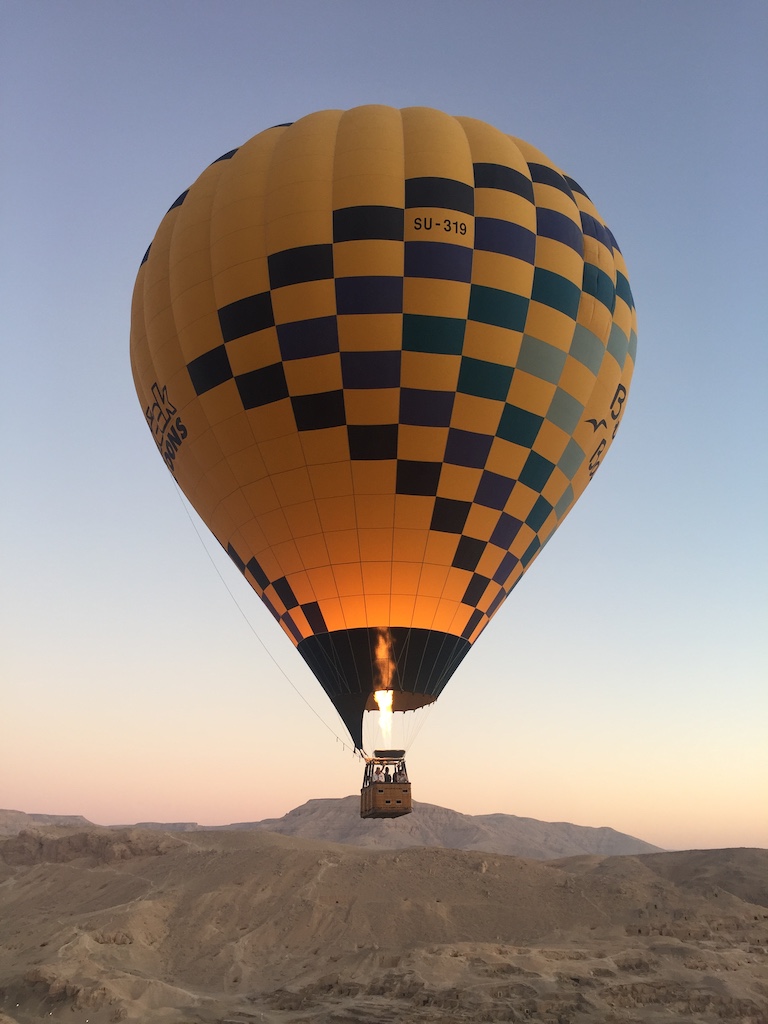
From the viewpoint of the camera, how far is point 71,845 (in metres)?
45.7

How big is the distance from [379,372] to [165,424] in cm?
616

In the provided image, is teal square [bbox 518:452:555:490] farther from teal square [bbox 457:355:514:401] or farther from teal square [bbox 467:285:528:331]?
teal square [bbox 467:285:528:331]

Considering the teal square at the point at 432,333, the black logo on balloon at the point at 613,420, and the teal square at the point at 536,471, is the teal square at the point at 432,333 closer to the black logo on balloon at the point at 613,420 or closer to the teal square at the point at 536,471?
the teal square at the point at 536,471

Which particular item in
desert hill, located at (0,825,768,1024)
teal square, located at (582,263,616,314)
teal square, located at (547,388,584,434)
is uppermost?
teal square, located at (582,263,616,314)

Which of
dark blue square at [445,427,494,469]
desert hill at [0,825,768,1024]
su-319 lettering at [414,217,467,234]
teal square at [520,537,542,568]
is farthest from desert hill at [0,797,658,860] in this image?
su-319 lettering at [414,217,467,234]

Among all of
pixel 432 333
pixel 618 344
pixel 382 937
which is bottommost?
pixel 382 937

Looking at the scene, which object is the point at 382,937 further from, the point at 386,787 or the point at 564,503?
the point at 564,503

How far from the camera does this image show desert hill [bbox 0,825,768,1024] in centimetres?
1917

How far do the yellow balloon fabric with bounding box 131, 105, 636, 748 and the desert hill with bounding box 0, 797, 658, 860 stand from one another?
5625 centimetres

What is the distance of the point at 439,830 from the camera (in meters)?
81.3

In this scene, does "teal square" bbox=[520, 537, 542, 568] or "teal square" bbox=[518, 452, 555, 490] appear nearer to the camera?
"teal square" bbox=[518, 452, 555, 490]

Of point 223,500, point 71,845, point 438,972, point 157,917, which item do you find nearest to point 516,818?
point 71,845

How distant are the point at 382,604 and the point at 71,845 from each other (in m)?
36.4

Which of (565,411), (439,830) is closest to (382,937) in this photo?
(565,411)
